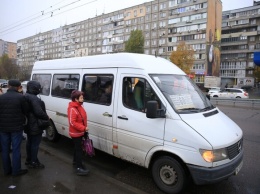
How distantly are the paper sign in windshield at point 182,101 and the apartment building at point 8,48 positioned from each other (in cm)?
15050

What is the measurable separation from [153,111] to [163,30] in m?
64.6

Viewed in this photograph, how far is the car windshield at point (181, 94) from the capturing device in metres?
3.89

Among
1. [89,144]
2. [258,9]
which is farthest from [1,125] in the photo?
[258,9]

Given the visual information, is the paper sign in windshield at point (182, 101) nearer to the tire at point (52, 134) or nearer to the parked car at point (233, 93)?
the tire at point (52, 134)

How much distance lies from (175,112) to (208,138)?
63cm

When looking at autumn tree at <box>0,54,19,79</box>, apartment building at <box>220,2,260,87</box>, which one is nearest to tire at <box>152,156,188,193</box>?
apartment building at <box>220,2,260,87</box>

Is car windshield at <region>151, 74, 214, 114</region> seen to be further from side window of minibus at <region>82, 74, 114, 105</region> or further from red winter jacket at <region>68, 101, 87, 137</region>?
red winter jacket at <region>68, 101, 87, 137</region>

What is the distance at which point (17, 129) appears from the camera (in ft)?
14.0

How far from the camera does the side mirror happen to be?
3.60m

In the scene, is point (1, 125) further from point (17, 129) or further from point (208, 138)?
point (208, 138)

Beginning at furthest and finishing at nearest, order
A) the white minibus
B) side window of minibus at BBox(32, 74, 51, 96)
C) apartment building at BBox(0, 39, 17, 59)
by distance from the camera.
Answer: apartment building at BBox(0, 39, 17, 59), side window of minibus at BBox(32, 74, 51, 96), the white minibus

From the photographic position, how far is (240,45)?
71.0m

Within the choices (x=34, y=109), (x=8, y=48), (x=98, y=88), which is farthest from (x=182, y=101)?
(x=8, y=48)

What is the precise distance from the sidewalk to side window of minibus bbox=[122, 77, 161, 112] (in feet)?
4.58
